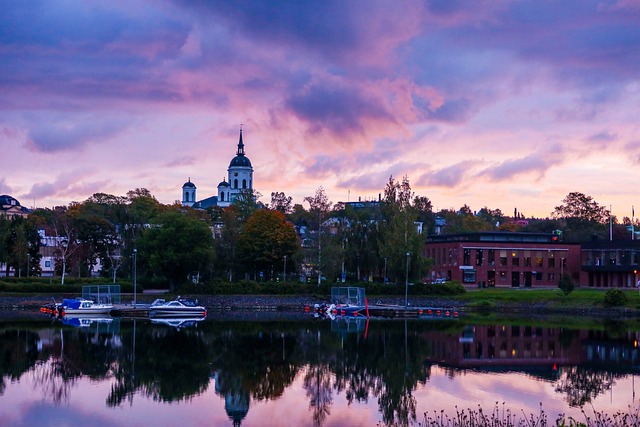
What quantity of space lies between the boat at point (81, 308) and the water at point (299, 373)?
11133 mm

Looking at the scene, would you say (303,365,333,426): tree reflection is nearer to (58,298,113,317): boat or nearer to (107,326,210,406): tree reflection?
(107,326,210,406): tree reflection

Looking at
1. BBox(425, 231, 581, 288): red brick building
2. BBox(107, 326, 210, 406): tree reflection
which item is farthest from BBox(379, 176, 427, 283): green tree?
BBox(107, 326, 210, 406): tree reflection

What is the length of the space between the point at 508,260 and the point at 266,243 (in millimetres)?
Result: 36037

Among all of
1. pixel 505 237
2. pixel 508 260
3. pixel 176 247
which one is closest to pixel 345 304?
pixel 176 247

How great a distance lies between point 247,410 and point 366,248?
7220 cm

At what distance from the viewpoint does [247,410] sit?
121 feet

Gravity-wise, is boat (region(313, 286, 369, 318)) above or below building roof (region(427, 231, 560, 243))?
below

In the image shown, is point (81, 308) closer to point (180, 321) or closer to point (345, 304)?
point (180, 321)

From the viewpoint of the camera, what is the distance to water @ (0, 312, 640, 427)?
36.9m

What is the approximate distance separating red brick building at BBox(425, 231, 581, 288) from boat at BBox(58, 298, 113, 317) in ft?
176

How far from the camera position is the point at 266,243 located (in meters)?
111

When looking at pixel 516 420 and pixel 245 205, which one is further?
pixel 245 205

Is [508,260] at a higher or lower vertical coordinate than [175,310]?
higher

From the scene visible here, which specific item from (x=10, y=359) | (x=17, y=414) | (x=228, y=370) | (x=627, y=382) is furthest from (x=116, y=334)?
(x=627, y=382)
